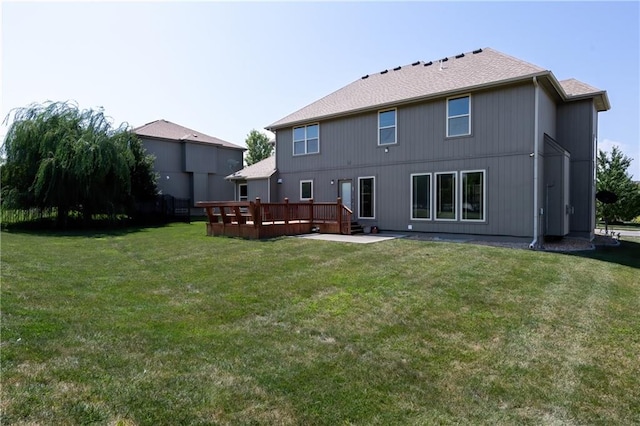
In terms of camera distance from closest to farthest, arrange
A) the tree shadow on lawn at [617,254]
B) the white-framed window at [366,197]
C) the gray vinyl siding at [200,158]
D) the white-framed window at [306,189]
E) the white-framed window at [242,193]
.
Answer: the tree shadow on lawn at [617,254]
the white-framed window at [366,197]
the white-framed window at [306,189]
the white-framed window at [242,193]
the gray vinyl siding at [200,158]

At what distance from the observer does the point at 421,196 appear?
1277 cm

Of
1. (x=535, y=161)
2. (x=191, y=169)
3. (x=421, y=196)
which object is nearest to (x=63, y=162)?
(x=191, y=169)

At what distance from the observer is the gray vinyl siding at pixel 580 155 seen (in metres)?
12.7

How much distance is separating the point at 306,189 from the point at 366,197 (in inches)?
118

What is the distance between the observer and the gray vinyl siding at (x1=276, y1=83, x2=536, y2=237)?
35.8 feet

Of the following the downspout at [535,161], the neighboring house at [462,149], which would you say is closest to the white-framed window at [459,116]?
the neighboring house at [462,149]

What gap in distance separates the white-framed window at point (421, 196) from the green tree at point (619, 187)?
607 inches

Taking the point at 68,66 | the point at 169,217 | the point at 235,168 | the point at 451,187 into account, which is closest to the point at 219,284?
the point at 68,66

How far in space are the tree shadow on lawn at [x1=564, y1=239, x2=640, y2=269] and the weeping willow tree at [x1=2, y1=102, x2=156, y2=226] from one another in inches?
679

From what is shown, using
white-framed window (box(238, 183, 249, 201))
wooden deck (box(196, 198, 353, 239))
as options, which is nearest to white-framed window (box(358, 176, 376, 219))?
wooden deck (box(196, 198, 353, 239))

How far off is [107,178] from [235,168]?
11.4 meters

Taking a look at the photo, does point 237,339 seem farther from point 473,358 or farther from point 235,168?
point 235,168

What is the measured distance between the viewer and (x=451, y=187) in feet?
39.8

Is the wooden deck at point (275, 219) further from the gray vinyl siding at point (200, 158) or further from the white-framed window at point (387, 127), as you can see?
the gray vinyl siding at point (200, 158)
